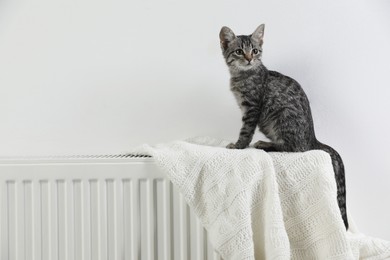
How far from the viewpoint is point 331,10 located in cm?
160

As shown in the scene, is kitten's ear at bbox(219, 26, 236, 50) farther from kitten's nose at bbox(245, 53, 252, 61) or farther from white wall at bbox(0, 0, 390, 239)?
white wall at bbox(0, 0, 390, 239)

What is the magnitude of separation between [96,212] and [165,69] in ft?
1.84

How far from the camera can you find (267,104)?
1378mm

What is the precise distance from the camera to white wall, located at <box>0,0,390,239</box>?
159 centimetres

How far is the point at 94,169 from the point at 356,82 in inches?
36.6

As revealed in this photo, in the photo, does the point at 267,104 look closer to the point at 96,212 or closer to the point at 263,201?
the point at 263,201

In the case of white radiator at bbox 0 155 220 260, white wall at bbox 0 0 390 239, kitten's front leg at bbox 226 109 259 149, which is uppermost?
white wall at bbox 0 0 390 239

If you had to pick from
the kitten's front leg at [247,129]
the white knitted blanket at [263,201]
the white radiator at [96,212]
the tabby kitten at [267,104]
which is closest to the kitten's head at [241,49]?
the tabby kitten at [267,104]

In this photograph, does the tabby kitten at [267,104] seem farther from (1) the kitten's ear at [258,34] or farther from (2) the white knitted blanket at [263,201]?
(2) the white knitted blanket at [263,201]

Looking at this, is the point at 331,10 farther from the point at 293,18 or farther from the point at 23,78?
the point at 23,78

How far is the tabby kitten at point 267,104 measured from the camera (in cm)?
135

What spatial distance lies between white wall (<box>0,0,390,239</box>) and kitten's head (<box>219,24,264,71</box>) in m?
0.18

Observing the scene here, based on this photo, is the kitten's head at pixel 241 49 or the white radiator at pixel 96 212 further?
the kitten's head at pixel 241 49

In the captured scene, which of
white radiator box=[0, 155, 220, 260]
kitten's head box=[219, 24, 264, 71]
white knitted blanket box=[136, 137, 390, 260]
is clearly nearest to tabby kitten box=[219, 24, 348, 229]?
kitten's head box=[219, 24, 264, 71]
